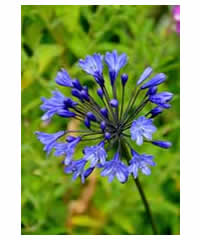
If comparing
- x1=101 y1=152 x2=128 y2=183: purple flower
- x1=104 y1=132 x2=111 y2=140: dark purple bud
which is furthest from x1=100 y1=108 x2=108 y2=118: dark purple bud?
x1=101 y1=152 x2=128 y2=183: purple flower

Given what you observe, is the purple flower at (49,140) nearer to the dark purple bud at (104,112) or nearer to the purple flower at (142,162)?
the dark purple bud at (104,112)

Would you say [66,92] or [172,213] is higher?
[66,92]

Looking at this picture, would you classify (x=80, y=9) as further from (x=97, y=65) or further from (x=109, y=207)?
(x=109, y=207)

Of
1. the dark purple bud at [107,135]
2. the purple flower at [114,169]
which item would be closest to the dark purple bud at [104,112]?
the dark purple bud at [107,135]

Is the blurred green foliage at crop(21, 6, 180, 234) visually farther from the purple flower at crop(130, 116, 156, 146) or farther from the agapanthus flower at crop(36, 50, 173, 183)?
the purple flower at crop(130, 116, 156, 146)

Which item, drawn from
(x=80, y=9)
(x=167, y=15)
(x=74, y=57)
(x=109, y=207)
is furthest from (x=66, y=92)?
(x=167, y=15)
